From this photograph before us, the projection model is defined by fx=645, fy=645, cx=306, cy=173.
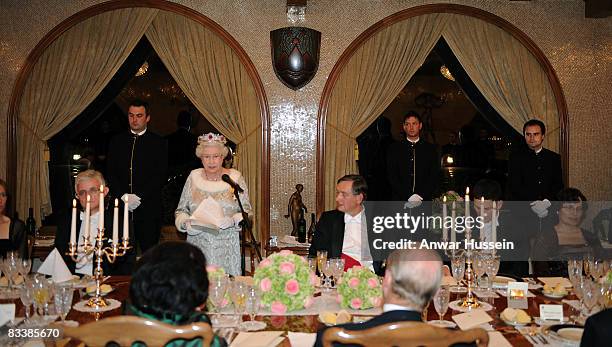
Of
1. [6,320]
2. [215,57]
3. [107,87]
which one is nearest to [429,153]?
[215,57]

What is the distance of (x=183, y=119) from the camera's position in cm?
705

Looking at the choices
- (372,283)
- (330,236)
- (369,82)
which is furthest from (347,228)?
(369,82)

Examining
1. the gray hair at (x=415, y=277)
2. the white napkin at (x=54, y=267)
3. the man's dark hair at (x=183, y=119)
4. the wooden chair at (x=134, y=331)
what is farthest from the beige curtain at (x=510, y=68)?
the wooden chair at (x=134, y=331)

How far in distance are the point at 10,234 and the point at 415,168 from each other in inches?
140

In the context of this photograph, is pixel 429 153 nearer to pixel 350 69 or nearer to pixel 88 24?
pixel 350 69

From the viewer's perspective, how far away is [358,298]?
274 cm

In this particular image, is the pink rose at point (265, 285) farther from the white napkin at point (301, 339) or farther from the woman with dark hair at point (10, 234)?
the woman with dark hair at point (10, 234)

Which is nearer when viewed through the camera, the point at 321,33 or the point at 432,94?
the point at 321,33

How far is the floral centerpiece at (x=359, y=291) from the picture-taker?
9.00 ft

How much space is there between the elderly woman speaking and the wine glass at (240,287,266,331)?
1541 mm

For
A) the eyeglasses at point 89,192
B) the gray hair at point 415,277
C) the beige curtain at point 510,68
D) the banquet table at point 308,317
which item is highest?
the beige curtain at point 510,68

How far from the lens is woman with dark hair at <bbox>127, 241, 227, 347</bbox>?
67.9 inches

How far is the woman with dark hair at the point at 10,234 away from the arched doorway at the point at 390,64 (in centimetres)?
299

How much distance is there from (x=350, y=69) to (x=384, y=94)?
41 cm
